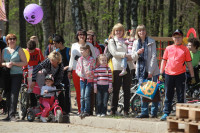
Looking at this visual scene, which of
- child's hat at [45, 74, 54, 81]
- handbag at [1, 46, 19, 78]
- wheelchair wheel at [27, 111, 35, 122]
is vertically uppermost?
handbag at [1, 46, 19, 78]

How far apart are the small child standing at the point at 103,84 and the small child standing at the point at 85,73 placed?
22cm

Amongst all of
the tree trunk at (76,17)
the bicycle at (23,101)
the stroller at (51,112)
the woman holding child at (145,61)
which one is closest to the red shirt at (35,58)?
the bicycle at (23,101)

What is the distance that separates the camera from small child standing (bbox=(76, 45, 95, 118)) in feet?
35.7

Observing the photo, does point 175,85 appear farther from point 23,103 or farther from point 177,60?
point 23,103

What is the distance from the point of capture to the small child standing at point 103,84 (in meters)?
10.7

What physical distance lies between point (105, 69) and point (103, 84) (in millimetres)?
349

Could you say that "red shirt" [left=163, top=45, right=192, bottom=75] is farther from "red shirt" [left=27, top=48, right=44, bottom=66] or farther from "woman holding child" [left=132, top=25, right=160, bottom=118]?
"red shirt" [left=27, top=48, right=44, bottom=66]

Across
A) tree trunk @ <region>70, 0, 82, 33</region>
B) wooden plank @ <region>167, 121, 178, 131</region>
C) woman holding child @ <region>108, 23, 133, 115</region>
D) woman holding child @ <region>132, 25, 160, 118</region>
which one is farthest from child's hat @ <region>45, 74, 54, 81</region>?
tree trunk @ <region>70, 0, 82, 33</region>

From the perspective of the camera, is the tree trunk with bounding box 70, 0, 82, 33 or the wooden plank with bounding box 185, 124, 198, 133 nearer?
the wooden plank with bounding box 185, 124, 198, 133

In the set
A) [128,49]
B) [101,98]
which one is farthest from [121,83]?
[128,49]

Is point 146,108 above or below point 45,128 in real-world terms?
above

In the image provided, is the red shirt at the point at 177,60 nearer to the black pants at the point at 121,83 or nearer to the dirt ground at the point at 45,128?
the black pants at the point at 121,83

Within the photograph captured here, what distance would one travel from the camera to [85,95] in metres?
10.9

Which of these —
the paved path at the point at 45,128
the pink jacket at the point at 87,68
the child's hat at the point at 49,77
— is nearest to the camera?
the paved path at the point at 45,128
